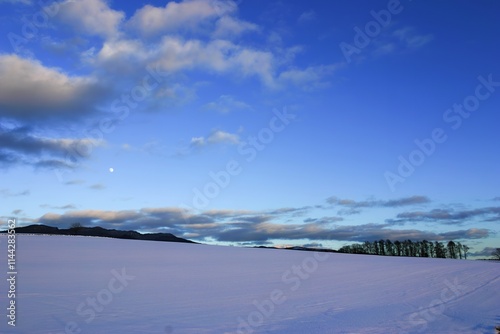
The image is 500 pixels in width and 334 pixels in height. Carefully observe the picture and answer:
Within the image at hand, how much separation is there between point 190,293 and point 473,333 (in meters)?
10.8

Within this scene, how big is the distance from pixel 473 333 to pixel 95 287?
566 inches

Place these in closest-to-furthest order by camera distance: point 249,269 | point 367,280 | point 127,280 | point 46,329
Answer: point 46,329
point 127,280
point 367,280
point 249,269

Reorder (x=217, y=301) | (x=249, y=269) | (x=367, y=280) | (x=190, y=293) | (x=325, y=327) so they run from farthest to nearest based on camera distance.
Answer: (x=249, y=269), (x=367, y=280), (x=190, y=293), (x=217, y=301), (x=325, y=327)

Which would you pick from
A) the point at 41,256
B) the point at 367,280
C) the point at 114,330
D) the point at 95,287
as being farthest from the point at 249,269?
the point at 114,330

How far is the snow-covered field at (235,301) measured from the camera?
11.8 m

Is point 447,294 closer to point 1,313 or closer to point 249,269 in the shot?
point 249,269

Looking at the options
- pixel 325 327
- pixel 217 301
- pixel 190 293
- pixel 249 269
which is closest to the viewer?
pixel 325 327

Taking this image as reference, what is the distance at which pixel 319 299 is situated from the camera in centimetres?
1639

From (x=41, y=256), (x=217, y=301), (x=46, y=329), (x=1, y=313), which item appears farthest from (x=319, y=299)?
(x=41, y=256)

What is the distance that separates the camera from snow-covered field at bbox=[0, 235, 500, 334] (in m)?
11.8

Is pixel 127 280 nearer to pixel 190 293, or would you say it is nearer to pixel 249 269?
pixel 190 293

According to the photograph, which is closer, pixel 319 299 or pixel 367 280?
pixel 319 299

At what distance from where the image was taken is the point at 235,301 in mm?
15758

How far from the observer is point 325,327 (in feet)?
38.6
